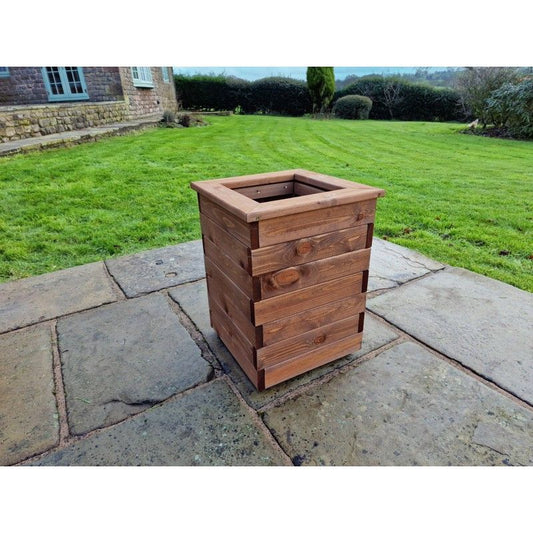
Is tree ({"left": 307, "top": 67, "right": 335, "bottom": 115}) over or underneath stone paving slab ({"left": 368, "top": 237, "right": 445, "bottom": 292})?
over

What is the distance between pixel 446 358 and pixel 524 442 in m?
0.52

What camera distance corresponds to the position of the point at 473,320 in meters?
2.21

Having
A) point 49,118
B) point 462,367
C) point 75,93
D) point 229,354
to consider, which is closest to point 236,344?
point 229,354

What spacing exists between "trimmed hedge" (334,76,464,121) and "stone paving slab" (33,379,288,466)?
1764 cm

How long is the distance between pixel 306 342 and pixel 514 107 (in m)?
11.0

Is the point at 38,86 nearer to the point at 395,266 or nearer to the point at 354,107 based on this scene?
the point at 354,107

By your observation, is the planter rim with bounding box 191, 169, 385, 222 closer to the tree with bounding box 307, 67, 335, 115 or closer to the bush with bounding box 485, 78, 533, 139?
the bush with bounding box 485, 78, 533, 139

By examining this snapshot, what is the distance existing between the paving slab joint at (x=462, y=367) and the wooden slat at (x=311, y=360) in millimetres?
365

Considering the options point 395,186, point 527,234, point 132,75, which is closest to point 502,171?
point 395,186

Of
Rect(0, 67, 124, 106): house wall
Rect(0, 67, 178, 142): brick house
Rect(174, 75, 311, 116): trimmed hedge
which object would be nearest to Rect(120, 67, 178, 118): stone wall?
Rect(0, 67, 178, 142): brick house

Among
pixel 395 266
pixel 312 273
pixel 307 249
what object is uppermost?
pixel 307 249

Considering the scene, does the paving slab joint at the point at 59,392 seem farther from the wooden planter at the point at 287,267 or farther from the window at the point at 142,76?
the window at the point at 142,76

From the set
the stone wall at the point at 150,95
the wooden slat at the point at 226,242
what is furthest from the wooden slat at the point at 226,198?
the stone wall at the point at 150,95

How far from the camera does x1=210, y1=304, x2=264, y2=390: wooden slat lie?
1.68m
